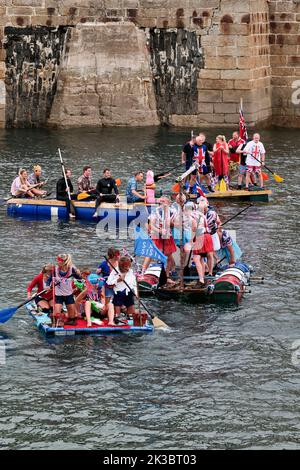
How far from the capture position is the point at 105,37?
49.2 m

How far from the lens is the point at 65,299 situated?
24.1m

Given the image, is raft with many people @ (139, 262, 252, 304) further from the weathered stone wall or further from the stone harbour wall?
the weathered stone wall

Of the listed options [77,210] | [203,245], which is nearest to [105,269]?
[203,245]

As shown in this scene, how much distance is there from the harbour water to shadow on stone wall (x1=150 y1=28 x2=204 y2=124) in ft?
60.7

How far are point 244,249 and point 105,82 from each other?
64.8ft

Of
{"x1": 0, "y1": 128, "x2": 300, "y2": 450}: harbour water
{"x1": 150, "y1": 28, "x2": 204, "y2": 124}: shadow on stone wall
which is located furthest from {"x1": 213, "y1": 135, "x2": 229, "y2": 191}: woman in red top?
{"x1": 150, "y1": 28, "x2": 204, "y2": 124}: shadow on stone wall

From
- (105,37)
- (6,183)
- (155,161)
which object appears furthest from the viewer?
(105,37)

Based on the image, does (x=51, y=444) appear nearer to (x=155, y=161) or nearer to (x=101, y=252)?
(x=101, y=252)

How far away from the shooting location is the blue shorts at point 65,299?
24094 millimetres

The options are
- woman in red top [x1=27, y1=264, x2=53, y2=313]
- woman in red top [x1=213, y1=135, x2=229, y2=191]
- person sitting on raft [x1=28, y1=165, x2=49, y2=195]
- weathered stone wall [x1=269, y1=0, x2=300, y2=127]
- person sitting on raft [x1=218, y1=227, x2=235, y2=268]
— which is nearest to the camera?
woman in red top [x1=27, y1=264, x2=53, y2=313]

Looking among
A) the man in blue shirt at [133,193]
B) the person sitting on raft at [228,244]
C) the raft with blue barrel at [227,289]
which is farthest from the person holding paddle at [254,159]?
the raft with blue barrel at [227,289]

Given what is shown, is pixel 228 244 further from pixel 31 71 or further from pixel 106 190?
pixel 31 71

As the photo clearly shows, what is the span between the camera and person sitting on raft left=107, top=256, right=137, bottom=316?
24.3 metres
